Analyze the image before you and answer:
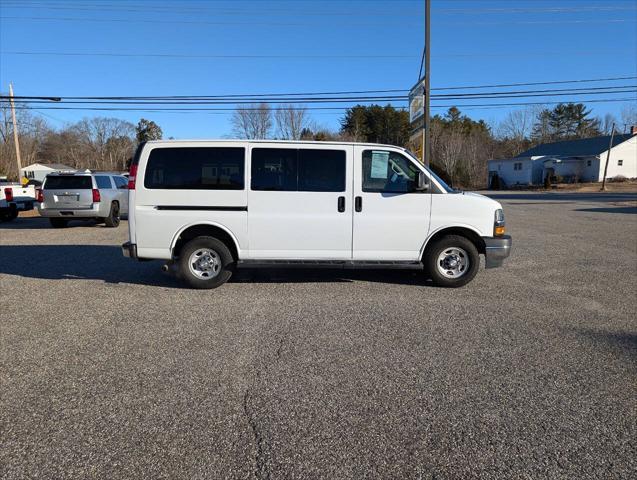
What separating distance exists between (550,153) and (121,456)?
6880 cm

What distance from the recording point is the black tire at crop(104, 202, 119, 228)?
1515 centimetres

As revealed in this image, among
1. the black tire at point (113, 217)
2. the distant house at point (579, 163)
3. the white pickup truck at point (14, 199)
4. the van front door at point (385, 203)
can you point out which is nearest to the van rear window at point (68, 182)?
the black tire at point (113, 217)

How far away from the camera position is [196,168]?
6715 millimetres

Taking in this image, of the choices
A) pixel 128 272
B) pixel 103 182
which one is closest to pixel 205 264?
pixel 128 272

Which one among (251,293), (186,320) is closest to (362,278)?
(251,293)

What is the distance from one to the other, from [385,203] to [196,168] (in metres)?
2.83

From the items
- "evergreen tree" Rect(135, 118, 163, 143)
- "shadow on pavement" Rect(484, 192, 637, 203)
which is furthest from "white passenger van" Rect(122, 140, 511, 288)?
"evergreen tree" Rect(135, 118, 163, 143)

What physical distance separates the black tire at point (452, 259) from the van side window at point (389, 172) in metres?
0.93

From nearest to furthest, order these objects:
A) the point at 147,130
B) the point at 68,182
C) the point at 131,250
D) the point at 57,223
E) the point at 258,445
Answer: the point at 258,445, the point at 131,250, the point at 68,182, the point at 57,223, the point at 147,130

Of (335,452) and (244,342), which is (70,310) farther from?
(335,452)

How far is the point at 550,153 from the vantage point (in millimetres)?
61906

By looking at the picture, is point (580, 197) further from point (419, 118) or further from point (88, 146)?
point (88, 146)

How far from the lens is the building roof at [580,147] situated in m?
57.0

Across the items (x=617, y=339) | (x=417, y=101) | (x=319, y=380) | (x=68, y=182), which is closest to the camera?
(x=319, y=380)
